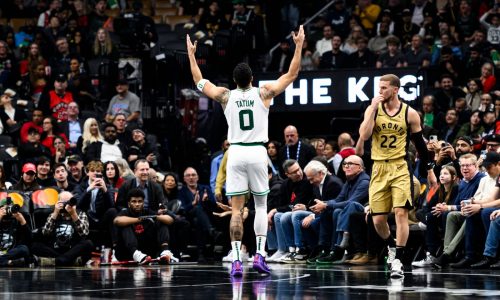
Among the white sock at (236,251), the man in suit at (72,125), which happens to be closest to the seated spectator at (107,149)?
the man in suit at (72,125)

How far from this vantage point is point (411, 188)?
45.0 ft

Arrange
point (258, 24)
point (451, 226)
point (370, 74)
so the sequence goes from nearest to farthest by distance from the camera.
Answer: point (451, 226), point (370, 74), point (258, 24)

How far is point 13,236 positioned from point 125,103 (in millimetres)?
6280

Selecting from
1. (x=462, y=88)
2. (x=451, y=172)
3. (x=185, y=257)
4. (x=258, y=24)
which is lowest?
(x=185, y=257)

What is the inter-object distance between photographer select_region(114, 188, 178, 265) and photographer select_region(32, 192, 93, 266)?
1.78 feet

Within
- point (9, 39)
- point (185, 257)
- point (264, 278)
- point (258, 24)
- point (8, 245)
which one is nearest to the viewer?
point (264, 278)

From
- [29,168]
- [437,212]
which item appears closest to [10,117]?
[29,168]

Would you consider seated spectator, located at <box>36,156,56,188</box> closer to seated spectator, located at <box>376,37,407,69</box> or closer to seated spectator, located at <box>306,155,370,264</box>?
seated spectator, located at <box>306,155,370,264</box>

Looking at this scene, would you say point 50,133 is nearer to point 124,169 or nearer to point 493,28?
point 124,169

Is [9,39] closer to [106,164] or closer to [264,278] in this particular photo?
[106,164]

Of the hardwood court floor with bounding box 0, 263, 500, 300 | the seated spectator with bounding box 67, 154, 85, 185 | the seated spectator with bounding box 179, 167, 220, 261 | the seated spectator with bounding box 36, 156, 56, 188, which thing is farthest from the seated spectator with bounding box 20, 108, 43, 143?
the hardwood court floor with bounding box 0, 263, 500, 300

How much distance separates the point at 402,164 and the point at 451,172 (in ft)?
10.4

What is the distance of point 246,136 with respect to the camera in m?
14.0

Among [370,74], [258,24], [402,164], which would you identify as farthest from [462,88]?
[402,164]
